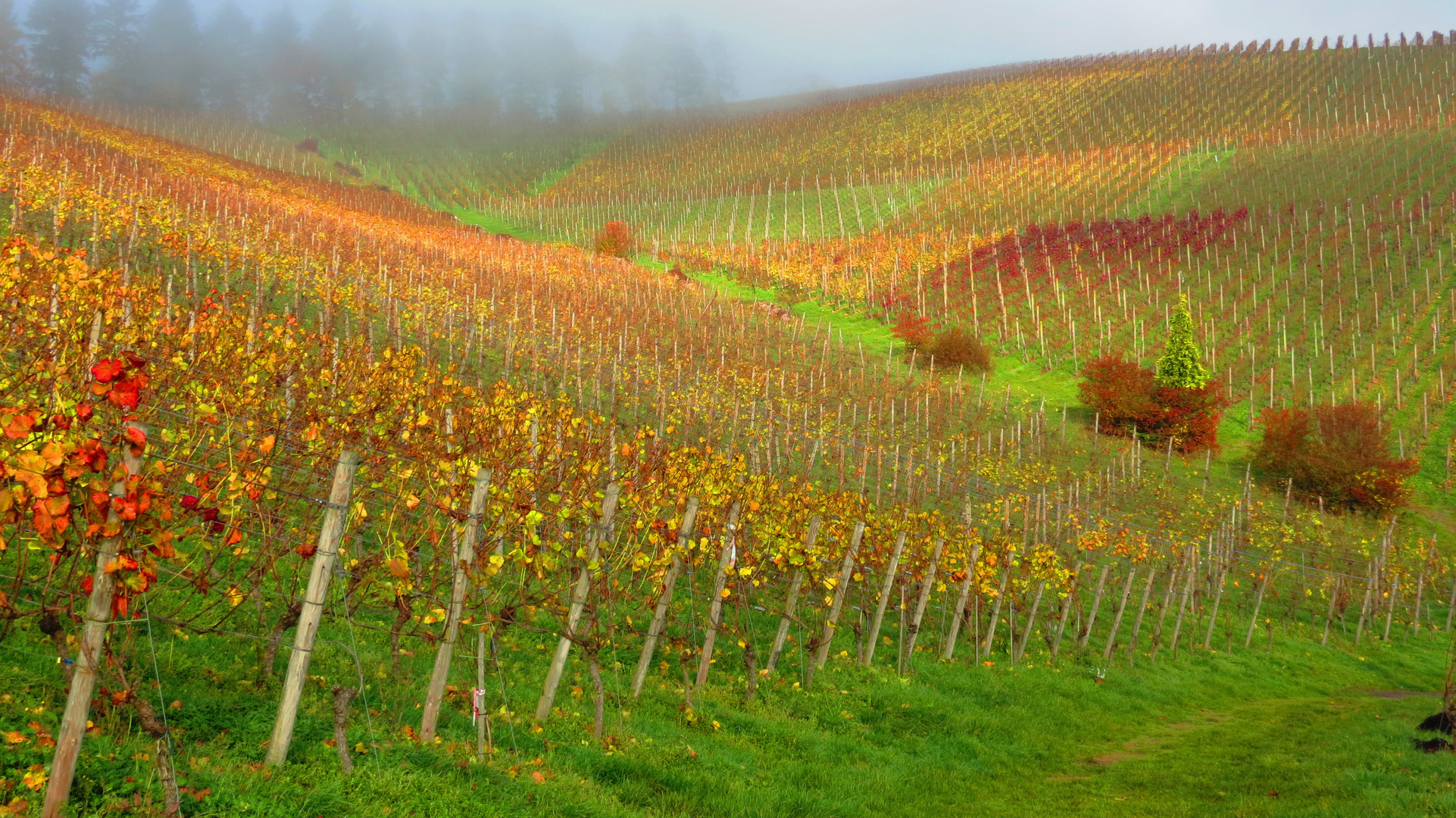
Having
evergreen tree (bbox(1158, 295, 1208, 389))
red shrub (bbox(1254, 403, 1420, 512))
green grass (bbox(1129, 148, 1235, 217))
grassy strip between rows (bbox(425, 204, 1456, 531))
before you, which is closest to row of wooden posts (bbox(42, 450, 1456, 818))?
red shrub (bbox(1254, 403, 1420, 512))

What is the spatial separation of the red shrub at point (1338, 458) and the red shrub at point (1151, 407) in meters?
2.40

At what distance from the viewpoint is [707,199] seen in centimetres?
9000

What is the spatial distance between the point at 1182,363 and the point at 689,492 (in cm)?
3350

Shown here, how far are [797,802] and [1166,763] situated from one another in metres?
5.81

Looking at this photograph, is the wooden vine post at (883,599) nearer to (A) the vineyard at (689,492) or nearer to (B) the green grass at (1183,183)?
(A) the vineyard at (689,492)

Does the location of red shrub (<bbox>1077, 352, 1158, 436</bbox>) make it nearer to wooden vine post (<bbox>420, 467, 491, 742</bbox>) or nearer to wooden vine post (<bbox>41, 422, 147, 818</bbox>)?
wooden vine post (<bbox>420, 467, 491, 742</bbox>)

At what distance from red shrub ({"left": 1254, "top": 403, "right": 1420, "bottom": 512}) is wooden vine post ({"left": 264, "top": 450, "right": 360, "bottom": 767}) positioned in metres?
36.5

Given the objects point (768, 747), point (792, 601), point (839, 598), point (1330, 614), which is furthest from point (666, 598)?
point (1330, 614)

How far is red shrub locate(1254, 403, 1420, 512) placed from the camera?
3017 cm

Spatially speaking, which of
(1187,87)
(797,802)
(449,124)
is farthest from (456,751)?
(449,124)

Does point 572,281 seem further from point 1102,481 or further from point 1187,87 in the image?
point 1187,87

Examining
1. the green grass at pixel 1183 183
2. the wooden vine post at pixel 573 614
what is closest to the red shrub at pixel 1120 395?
the green grass at pixel 1183 183

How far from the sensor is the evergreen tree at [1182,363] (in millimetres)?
36688

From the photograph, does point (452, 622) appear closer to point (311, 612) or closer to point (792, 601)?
point (311, 612)
